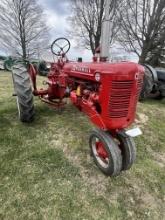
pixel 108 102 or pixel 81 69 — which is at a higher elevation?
pixel 81 69

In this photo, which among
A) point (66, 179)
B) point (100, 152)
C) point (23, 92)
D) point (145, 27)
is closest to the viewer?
point (66, 179)

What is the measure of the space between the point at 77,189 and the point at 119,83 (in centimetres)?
137

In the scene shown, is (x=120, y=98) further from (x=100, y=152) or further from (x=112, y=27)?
(x=112, y=27)

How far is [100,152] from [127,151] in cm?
37

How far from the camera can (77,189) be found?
2.74 meters

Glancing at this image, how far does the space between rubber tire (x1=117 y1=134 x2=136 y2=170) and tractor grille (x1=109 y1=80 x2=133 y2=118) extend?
37 centimetres

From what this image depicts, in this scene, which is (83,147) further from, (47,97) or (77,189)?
(47,97)

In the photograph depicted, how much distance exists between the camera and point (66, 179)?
287cm

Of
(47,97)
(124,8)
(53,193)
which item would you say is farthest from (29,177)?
(124,8)

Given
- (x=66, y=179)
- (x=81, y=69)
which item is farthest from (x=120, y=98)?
(x=66, y=179)

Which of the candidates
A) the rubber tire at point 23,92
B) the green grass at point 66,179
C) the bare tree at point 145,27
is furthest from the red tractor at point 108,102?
the bare tree at point 145,27

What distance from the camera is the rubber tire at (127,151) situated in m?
2.89

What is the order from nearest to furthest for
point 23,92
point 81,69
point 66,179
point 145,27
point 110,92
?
point 110,92, point 66,179, point 81,69, point 23,92, point 145,27

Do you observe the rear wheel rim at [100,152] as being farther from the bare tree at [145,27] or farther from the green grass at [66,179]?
the bare tree at [145,27]
